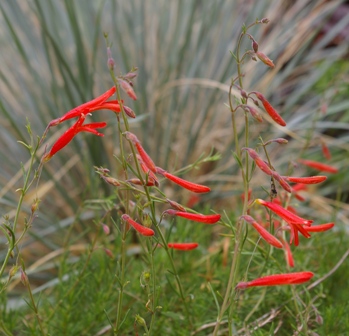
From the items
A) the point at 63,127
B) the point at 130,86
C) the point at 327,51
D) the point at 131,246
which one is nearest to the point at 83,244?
the point at 131,246

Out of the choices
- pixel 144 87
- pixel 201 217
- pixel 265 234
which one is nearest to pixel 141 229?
pixel 201 217

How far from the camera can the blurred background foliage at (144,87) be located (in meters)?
3.36

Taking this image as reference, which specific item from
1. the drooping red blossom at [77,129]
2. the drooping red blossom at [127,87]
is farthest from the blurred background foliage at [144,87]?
the drooping red blossom at [127,87]

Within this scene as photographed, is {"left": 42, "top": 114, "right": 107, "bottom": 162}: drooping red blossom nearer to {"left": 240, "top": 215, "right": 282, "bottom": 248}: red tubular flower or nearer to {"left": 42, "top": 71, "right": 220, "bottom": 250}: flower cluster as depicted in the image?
{"left": 42, "top": 71, "right": 220, "bottom": 250}: flower cluster

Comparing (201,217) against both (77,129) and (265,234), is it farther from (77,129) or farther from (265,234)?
(77,129)

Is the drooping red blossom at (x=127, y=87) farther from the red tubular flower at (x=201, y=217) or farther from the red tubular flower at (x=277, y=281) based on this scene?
the red tubular flower at (x=277, y=281)

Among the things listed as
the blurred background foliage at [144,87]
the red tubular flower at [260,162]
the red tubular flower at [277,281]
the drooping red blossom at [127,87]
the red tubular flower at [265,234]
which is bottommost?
the blurred background foliage at [144,87]

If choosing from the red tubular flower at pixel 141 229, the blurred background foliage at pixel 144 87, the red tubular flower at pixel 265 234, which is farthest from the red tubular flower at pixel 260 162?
the blurred background foliage at pixel 144 87

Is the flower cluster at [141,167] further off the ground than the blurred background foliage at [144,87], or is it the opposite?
the flower cluster at [141,167]

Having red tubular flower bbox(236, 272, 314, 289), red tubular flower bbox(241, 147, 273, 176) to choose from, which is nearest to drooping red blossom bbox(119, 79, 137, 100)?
red tubular flower bbox(241, 147, 273, 176)

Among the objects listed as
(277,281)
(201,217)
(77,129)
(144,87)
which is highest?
(77,129)

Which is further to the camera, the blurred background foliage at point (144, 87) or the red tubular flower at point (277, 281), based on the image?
the blurred background foliage at point (144, 87)

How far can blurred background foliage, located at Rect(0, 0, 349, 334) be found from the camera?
336 cm

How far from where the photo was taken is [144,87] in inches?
140
